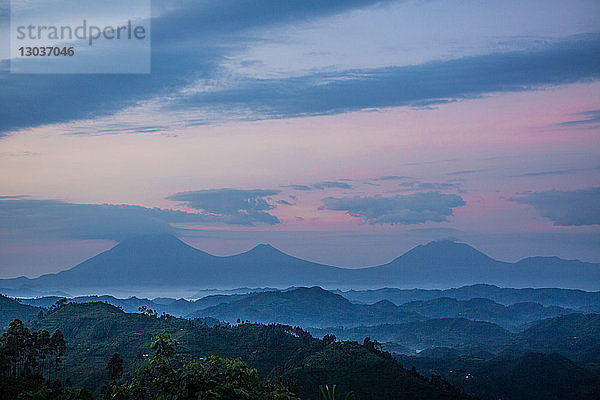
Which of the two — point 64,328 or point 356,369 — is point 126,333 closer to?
point 64,328

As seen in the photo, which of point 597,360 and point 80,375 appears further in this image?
point 597,360

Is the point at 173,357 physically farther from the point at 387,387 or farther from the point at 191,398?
the point at 387,387

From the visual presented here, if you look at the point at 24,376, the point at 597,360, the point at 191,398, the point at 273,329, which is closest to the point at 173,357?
the point at 191,398

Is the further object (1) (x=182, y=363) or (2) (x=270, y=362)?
(2) (x=270, y=362)

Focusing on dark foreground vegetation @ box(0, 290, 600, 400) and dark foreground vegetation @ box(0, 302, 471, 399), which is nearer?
dark foreground vegetation @ box(0, 302, 471, 399)

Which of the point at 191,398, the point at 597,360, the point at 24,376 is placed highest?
the point at 191,398

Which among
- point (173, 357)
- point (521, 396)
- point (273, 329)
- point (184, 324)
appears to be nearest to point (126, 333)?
point (184, 324)

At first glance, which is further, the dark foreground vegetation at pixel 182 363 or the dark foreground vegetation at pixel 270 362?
the dark foreground vegetation at pixel 270 362

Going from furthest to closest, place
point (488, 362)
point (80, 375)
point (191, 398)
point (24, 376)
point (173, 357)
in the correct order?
point (488, 362) → point (80, 375) → point (24, 376) → point (173, 357) → point (191, 398)

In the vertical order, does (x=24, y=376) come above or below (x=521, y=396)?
above

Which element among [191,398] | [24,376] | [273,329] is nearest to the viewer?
[191,398]

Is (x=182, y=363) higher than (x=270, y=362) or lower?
higher

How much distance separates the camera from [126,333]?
144625mm

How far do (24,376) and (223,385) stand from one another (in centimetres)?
6736
